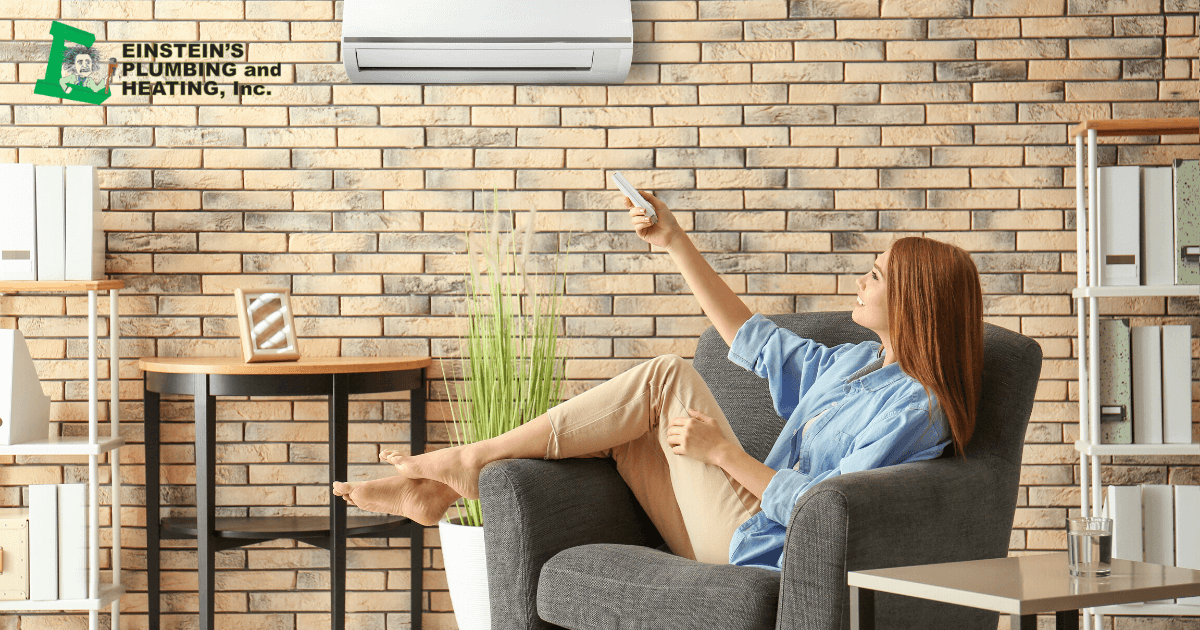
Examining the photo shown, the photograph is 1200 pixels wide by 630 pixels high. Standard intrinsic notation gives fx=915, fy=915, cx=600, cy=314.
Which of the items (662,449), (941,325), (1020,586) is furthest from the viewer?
(662,449)

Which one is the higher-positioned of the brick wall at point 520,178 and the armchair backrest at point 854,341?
the brick wall at point 520,178

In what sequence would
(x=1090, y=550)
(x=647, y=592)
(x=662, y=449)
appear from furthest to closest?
(x=662, y=449)
(x=647, y=592)
(x=1090, y=550)

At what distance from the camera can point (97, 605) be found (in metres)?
2.47

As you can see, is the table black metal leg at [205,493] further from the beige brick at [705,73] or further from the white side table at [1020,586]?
the white side table at [1020,586]

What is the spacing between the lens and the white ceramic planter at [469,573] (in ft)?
7.54

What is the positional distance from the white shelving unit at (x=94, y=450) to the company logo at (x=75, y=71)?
1.94 feet

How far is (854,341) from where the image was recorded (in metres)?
2.13

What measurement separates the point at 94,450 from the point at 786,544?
1947 millimetres

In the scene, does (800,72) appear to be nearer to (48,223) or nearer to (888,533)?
(888,533)

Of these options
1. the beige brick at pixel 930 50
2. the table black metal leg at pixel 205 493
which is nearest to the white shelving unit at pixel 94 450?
the table black metal leg at pixel 205 493

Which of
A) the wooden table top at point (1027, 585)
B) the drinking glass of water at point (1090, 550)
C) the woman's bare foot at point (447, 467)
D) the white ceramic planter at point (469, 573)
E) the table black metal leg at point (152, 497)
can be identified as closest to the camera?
the wooden table top at point (1027, 585)

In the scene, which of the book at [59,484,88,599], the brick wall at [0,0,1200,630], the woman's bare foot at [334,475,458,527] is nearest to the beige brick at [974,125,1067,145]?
the brick wall at [0,0,1200,630]

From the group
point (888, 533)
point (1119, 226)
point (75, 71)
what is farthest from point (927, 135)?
point (75, 71)

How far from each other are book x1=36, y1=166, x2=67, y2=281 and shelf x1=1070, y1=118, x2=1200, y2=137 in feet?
9.07
